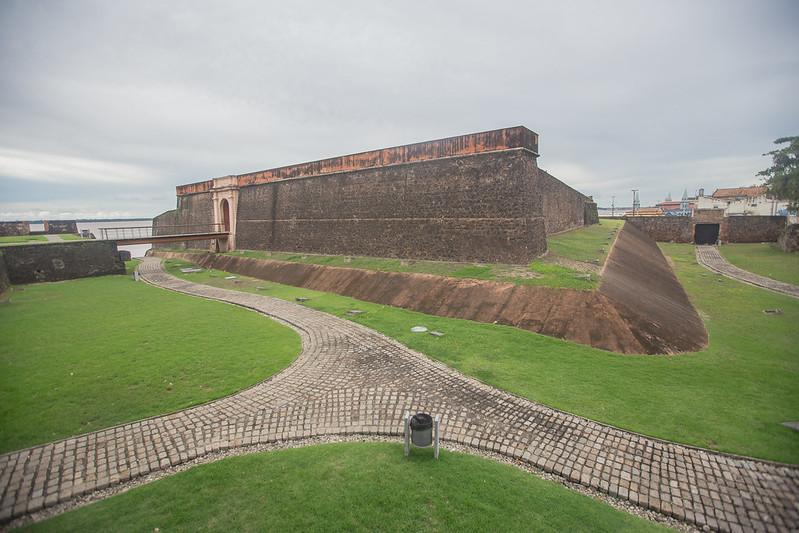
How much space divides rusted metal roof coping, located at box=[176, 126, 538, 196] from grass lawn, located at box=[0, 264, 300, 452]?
973 cm

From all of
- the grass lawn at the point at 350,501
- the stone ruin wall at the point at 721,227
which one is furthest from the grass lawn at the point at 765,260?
the grass lawn at the point at 350,501

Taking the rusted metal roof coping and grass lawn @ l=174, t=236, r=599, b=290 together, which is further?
the rusted metal roof coping

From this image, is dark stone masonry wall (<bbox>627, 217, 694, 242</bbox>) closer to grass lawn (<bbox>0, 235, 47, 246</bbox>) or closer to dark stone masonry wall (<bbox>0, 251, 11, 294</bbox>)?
dark stone masonry wall (<bbox>0, 251, 11, 294</bbox>)

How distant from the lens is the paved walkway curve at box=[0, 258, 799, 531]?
14.1 ft

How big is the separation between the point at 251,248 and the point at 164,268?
5.94m

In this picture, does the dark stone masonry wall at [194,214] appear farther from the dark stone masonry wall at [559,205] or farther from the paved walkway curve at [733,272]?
the paved walkway curve at [733,272]

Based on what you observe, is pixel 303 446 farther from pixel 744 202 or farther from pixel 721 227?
pixel 744 202

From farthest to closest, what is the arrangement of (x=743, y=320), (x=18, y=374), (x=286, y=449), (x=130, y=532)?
(x=743, y=320) → (x=18, y=374) → (x=286, y=449) → (x=130, y=532)

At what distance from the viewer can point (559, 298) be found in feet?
33.7

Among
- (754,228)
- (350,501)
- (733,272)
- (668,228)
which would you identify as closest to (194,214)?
(350,501)

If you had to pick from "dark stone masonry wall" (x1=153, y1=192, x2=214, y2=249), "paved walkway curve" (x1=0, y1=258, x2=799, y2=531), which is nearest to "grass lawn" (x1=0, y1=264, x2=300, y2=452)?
"paved walkway curve" (x1=0, y1=258, x2=799, y2=531)

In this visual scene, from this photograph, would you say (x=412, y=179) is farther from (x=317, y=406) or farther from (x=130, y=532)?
(x=130, y=532)

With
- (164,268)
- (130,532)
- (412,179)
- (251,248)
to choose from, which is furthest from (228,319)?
(164,268)

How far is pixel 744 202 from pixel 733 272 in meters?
45.4
